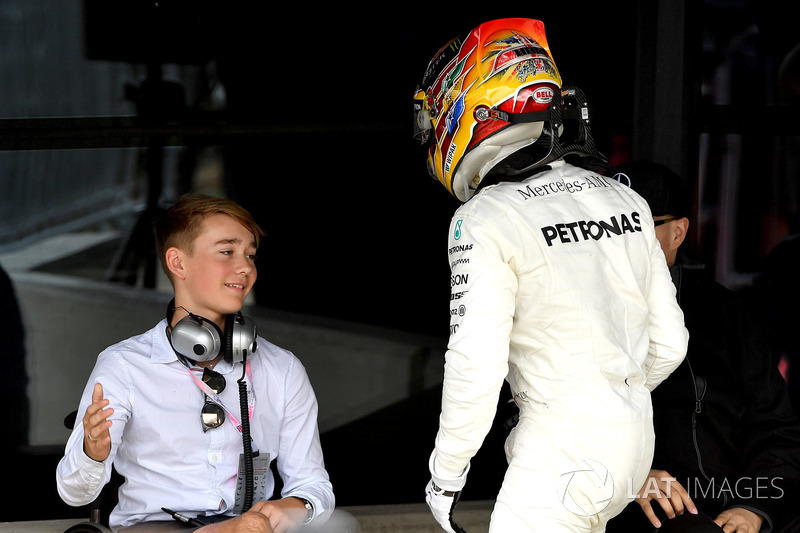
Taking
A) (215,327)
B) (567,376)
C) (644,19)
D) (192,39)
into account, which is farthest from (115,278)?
(567,376)

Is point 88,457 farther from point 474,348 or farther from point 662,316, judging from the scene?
point 662,316

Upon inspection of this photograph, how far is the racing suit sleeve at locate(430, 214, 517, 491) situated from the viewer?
1812 mm

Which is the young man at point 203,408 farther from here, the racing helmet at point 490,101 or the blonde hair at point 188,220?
the racing helmet at point 490,101

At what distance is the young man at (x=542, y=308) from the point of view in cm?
186

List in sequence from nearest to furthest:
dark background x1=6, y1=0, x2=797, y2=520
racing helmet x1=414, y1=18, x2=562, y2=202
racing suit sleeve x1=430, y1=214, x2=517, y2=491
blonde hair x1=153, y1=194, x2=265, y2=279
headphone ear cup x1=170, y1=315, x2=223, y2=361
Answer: racing suit sleeve x1=430, y1=214, x2=517, y2=491 → racing helmet x1=414, y1=18, x2=562, y2=202 → headphone ear cup x1=170, y1=315, x2=223, y2=361 → blonde hair x1=153, y1=194, x2=265, y2=279 → dark background x1=6, y1=0, x2=797, y2=520

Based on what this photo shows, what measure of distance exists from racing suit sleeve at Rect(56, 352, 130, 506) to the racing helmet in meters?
0.96

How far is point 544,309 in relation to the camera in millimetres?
1916

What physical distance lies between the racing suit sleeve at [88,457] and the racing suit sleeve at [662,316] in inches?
50.2

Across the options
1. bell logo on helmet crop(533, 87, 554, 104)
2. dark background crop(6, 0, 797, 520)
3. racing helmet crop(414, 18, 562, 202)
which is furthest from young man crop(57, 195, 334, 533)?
dark background crop(6, 0, 797, 520)

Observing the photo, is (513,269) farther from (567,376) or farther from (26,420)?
(26,420)

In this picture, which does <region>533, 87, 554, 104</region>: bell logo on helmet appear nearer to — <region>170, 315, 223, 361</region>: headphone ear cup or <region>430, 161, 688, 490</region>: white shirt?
<region>430, 161, 688, 490</region>: white shirt

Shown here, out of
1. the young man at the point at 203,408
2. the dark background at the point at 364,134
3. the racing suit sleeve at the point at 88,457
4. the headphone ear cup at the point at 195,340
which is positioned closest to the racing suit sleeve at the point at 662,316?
the young man at the point at 203,408

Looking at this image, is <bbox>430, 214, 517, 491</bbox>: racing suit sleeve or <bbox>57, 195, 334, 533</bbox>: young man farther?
<bbox>57, 195, 334, 533</bbox>: young man

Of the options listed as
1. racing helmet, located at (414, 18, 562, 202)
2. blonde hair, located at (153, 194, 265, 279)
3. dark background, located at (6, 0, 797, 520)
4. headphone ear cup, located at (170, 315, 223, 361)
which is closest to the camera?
racing helmet, located at (414, 18, 562, 202)
